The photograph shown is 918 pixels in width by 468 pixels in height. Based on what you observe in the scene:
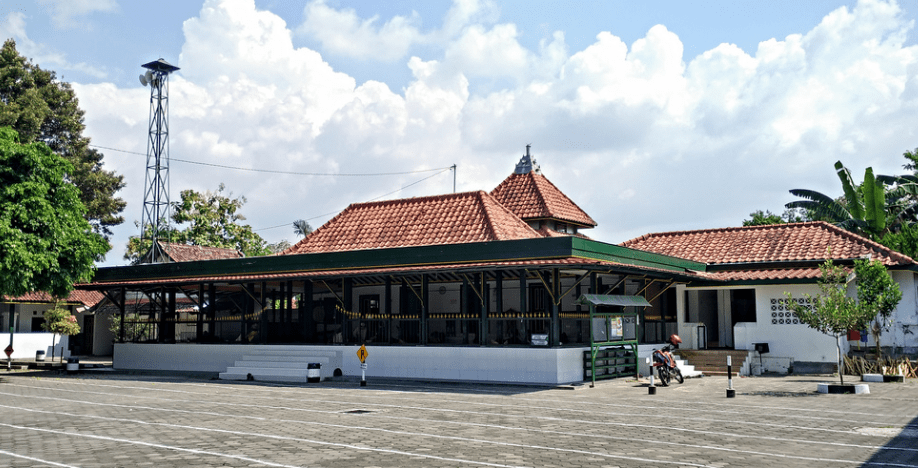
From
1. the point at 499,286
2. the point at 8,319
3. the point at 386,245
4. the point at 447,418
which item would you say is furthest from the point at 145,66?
the point at 447,418

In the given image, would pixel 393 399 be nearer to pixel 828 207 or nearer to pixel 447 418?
pixel 447 418

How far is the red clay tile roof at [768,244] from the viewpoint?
28.7 m

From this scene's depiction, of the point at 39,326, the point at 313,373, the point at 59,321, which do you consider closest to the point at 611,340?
the point at 313,373

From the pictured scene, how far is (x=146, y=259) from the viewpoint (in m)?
45.9

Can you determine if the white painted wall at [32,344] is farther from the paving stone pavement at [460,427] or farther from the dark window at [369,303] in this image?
the paving stone pavement at [460,427]

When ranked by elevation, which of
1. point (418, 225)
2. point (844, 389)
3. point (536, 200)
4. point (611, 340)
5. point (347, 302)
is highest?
point (536, 200)

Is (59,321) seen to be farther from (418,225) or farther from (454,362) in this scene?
(454,362)

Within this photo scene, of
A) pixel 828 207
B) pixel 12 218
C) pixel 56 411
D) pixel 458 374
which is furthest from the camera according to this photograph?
pixel 828 207

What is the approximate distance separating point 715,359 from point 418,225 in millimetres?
11713

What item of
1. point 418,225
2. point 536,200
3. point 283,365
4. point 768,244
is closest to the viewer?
point 283,365

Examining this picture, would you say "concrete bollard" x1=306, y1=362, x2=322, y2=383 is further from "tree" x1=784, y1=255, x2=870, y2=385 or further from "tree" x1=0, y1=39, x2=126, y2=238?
"tree" x1=0, y1=39, x2=126, y2=238

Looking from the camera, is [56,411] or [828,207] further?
[828,207]

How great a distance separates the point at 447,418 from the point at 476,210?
15.2 metres

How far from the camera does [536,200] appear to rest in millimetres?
34406
